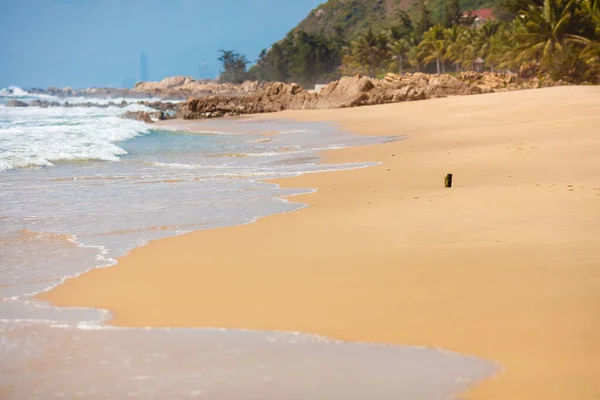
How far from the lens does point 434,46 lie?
7888 cm

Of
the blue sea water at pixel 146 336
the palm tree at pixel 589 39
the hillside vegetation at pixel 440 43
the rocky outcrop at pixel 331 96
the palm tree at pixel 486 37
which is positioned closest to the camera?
the blue sea water at pixel 146 336

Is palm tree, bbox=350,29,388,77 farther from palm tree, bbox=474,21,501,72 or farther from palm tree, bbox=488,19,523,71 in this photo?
palm tree, bbox=488,19,523,71

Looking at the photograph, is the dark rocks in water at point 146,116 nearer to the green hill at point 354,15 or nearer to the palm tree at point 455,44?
the palm tree at point 455,44

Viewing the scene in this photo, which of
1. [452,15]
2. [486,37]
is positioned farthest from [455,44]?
[452,15]

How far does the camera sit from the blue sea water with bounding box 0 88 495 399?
4.04 m

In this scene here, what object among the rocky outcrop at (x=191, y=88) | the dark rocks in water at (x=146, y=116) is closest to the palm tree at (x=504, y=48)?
the dark rocks in water at (x=146, y=116)

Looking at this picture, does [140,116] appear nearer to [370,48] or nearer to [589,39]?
[589,39]

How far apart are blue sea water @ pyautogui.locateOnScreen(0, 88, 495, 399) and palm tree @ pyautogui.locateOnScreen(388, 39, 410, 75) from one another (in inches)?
2923

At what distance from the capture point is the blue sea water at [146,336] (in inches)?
159

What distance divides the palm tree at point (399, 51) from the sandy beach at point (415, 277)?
78.1m

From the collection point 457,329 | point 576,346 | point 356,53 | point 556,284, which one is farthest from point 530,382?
point 356,53

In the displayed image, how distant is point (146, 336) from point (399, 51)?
85.7 meters

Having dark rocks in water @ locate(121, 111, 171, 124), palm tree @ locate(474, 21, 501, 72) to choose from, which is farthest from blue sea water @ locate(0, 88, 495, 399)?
palm tree @ locate(474, 21, 501, 72)

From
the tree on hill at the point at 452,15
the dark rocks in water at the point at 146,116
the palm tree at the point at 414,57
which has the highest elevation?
the tree on hill at the point at 452,15
